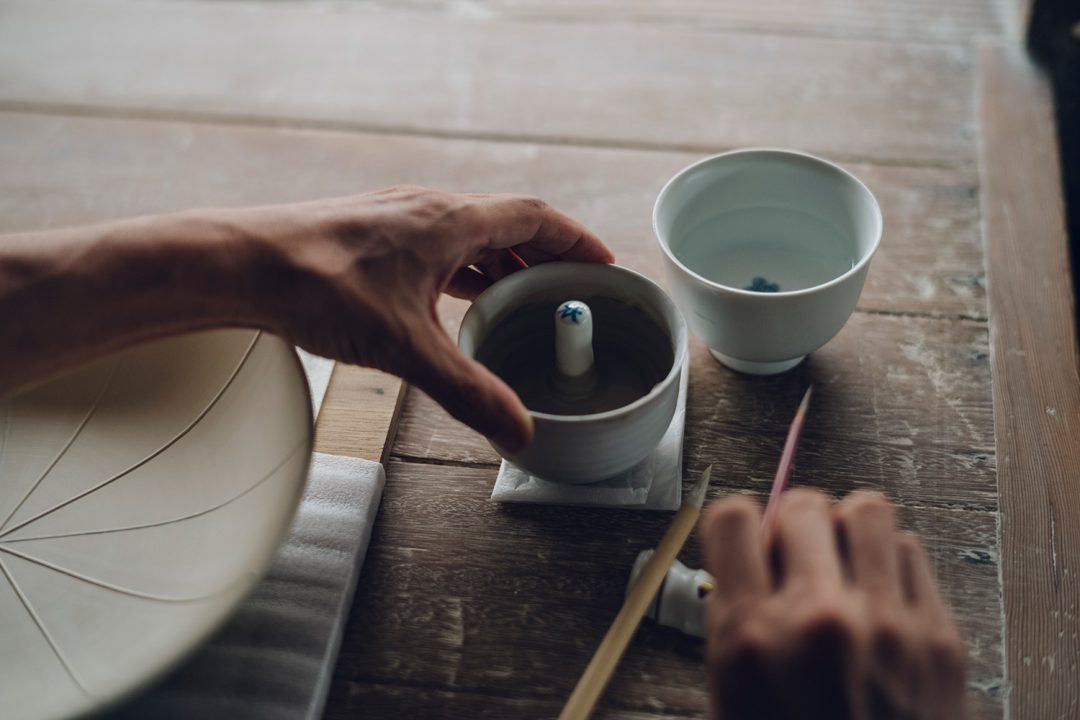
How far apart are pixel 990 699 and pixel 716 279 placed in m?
0.31

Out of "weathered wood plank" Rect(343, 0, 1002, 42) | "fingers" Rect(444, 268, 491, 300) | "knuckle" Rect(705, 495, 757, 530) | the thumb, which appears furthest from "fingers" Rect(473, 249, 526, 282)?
"weathered wood plank" Rect(343, 0, 1002, 42)

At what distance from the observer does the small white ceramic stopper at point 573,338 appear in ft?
1.77

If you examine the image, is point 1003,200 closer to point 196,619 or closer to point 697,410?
point 697,410

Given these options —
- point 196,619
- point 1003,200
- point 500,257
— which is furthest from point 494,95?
point 196,619

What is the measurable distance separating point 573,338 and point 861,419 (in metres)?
0.21

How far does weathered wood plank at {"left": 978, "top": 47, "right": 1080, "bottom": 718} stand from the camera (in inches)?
20.1

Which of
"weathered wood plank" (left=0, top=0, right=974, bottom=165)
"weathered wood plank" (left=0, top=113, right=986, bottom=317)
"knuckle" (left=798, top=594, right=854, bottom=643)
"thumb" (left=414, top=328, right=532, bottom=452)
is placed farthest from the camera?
"weathered wood plank" (left=0, top=0, right=974, bottom=165)

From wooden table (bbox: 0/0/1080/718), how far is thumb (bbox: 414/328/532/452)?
109 millimetres

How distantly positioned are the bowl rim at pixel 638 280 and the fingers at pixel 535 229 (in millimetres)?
12

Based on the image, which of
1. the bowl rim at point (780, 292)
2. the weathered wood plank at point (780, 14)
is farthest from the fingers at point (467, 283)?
the weathered wood plank at point (780, 14)

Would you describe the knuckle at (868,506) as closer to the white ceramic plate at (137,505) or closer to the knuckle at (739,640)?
the knuckle at (739,640)

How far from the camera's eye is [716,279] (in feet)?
2.18

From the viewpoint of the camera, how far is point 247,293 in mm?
499

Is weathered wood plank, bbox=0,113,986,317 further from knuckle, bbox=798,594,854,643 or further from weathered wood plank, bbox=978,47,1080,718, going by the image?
knuckle, bbox=798,594,854,643
